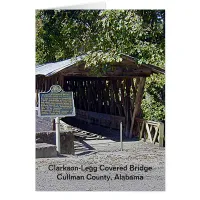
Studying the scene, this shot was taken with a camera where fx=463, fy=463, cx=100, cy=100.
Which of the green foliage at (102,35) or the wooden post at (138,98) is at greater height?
the green foliage at (102,35)

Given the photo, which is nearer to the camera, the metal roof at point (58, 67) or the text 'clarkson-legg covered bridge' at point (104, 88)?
the metal roof at point (58, 67)

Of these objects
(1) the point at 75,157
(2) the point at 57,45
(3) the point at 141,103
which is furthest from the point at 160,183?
(2) the point at 57,45

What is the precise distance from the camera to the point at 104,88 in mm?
13883

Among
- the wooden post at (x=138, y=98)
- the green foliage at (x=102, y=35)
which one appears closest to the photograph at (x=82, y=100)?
the green foliage at (x=102, y=35)

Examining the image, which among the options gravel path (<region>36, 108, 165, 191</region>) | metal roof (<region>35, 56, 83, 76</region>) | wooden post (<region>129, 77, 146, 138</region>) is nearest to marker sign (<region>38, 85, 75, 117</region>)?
gravel path (<region>36, 108, 165, 191</region>)

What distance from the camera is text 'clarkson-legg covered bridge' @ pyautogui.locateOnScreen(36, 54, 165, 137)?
35.2ft

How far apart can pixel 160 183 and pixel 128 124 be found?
3548 mm

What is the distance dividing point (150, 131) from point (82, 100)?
1939 mm

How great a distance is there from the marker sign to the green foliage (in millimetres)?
900

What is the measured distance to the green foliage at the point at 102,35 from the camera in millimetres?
10023

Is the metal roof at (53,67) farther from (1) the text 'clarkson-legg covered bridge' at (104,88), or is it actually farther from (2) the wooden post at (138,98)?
(2) the wooden post at (138,98)

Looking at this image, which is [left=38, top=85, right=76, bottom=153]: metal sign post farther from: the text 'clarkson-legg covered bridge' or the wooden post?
the wooden post

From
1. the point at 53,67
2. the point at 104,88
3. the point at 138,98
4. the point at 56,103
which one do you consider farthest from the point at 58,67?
the point at 104,88

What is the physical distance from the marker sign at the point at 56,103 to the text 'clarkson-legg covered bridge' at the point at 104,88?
31 cm
